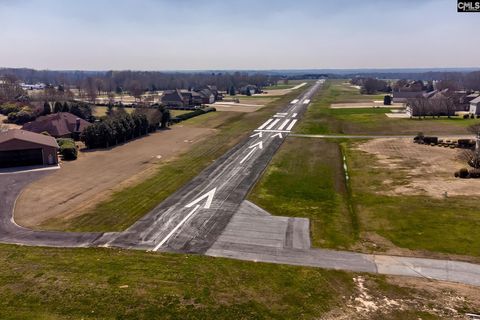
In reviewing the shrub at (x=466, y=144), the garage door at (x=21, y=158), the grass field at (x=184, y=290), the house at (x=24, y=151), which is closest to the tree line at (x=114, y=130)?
the house at (x=24, y=151)

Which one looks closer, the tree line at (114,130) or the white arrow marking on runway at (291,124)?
the tree line at (114,130)

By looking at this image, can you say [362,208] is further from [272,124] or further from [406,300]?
[272,124]

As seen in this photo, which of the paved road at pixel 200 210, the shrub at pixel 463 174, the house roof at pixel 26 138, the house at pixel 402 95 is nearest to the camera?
the paved road at pixel 200 210

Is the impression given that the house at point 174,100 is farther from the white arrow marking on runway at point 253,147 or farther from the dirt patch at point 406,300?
the dirt patch at point 406,300

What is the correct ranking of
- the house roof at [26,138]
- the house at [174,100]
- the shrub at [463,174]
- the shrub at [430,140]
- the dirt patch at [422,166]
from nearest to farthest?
1. the dirt patch at [422,166]
2. the shrub at [463,174]
3. the house roof at [26,138]
4. the shrub at [430,140]
5. the house at [174,100]

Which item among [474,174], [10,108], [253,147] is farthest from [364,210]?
[10,108]

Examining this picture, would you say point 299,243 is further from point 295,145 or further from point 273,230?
point 295,145

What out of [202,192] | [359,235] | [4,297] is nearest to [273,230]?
[359,235]

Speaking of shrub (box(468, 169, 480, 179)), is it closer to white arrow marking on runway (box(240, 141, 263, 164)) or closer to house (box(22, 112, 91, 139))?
white arrow marking on runway (box(240, 141, 263, 164))
